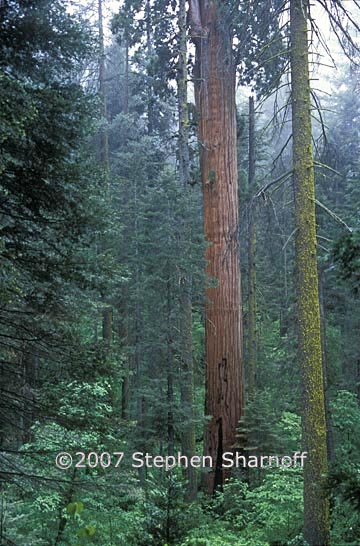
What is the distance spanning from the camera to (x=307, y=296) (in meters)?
5.52

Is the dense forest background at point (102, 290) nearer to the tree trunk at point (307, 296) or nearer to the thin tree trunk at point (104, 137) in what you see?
the tree trunk at point (307, 296)

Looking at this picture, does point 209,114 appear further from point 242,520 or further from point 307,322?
point 242,520

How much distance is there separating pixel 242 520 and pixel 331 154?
5.66m

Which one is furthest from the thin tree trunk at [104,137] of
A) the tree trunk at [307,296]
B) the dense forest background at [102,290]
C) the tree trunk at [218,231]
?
the tree trunk at [307,296]

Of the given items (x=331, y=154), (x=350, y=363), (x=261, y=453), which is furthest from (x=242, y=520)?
(x=350, y=363)

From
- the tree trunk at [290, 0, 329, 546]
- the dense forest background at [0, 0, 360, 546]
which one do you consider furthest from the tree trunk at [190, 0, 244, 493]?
the tree trunk at [290, 0, 329, 546]

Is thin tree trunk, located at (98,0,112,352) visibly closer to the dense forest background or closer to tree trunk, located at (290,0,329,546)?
the dense forest background

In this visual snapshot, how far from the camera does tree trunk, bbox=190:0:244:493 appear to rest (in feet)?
31.7

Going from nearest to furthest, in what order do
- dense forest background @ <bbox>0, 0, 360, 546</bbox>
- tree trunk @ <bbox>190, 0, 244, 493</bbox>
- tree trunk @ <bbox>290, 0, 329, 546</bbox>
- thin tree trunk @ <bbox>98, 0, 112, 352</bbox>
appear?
tree trunk @ <bbox>290, 0, 329, 546</bbox> < dense forest background @ <bbox>0, 0, 360, 546</bbox> < tree trunk @ <bbox>190, 0, 244, 493</bbox> < thin tree trunk @ <bbox>98, 0, 112, 352</bbox>

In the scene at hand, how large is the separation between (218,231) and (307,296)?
478cm

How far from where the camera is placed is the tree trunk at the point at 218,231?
31.7ft

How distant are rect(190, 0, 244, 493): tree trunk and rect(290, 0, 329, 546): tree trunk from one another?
389 cm

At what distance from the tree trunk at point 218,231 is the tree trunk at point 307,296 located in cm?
389

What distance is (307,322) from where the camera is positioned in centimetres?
549
